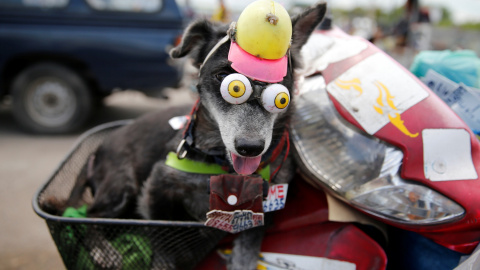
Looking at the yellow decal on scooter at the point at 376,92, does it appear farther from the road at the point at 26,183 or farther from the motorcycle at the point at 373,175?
the road at the point at 26,183

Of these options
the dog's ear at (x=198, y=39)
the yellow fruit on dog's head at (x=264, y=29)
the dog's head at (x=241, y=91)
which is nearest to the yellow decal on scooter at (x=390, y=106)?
the dog's head at (x=241, y=91)

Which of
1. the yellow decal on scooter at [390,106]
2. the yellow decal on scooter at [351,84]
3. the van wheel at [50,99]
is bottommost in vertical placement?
the van wheel at [50,99]

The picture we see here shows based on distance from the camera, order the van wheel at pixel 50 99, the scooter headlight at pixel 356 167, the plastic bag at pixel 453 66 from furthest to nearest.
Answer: the van wheel at pixel 50 99, the plastic bag at pixel 453 66, the scooter headlight at pixel 356 167

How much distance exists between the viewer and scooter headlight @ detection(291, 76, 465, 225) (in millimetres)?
1383

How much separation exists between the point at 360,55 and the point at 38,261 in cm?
265

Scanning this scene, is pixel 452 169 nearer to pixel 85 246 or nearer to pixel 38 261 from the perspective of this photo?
pixel 85 246

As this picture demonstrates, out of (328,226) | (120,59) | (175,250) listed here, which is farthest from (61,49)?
(328,226)

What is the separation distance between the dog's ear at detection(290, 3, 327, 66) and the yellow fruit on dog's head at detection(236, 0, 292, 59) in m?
0.38

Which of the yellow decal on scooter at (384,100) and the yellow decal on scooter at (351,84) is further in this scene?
the yellow decal on scooter at (351,84)

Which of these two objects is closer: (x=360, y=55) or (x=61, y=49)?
(x=360, y=55)

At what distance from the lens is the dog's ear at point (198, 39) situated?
5.64ft

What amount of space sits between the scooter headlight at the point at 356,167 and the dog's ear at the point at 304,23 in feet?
0.62

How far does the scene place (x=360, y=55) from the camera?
173cm

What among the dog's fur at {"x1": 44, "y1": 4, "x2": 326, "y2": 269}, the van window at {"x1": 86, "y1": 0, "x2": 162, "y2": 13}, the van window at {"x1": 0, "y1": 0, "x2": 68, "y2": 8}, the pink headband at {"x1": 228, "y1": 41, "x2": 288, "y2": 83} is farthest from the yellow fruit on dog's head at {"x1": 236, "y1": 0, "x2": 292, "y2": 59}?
the van window at {"x1": 0, "y1": 0, "x2": 68, "y2": 8}
